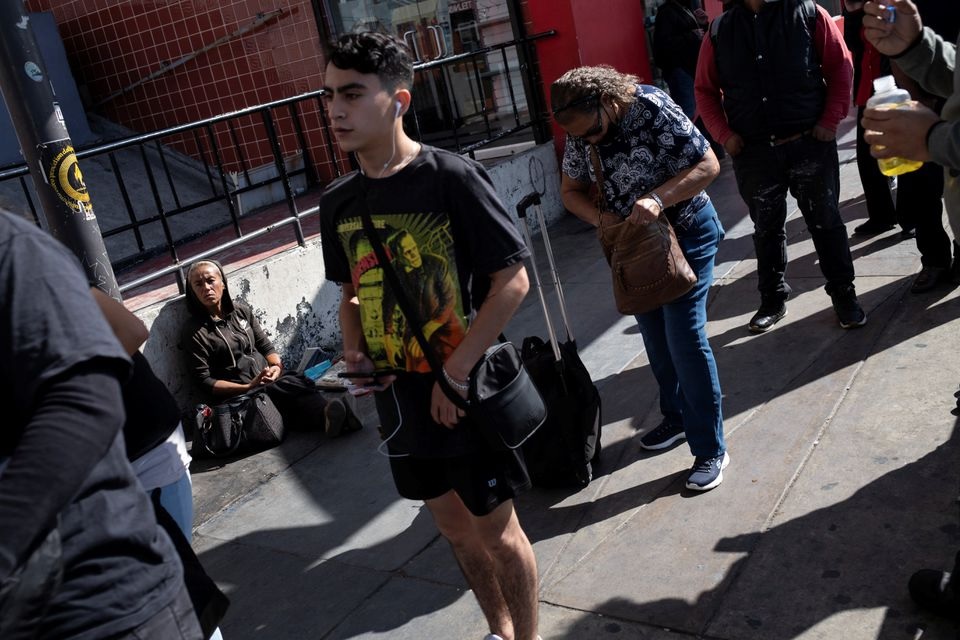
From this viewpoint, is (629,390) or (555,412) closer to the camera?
(555,412)

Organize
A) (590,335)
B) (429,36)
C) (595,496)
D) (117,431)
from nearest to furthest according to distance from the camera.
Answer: (117,431), (595,496), (590,335), (429,36)

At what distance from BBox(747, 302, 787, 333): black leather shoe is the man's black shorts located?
9.18 feet

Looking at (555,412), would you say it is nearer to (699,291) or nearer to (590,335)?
(699,291)

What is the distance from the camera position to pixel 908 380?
410 centimetres

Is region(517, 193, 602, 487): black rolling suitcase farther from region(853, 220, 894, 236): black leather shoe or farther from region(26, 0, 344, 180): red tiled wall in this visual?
region(26, 0, 344, 180): red tiled wall

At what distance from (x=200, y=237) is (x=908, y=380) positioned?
652cm

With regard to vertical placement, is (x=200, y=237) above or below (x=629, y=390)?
above

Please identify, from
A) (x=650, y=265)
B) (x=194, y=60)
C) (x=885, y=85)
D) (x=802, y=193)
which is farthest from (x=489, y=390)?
(x=194, y=60)

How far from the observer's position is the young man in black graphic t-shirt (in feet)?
8.11

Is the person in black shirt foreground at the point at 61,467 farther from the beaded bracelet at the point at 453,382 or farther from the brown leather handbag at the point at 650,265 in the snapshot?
the brown leather handbag at the point at 650,265

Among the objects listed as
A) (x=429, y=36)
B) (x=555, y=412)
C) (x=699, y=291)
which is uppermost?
(x=429, y=36)

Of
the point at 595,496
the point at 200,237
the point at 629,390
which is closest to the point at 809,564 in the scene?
the point at 595,496

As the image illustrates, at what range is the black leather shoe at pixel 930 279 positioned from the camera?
5.04 m

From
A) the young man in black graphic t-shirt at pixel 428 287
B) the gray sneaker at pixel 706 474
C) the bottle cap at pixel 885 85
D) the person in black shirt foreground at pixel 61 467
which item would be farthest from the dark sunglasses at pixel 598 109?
the person in black shirt foreground at pixel 61 467
